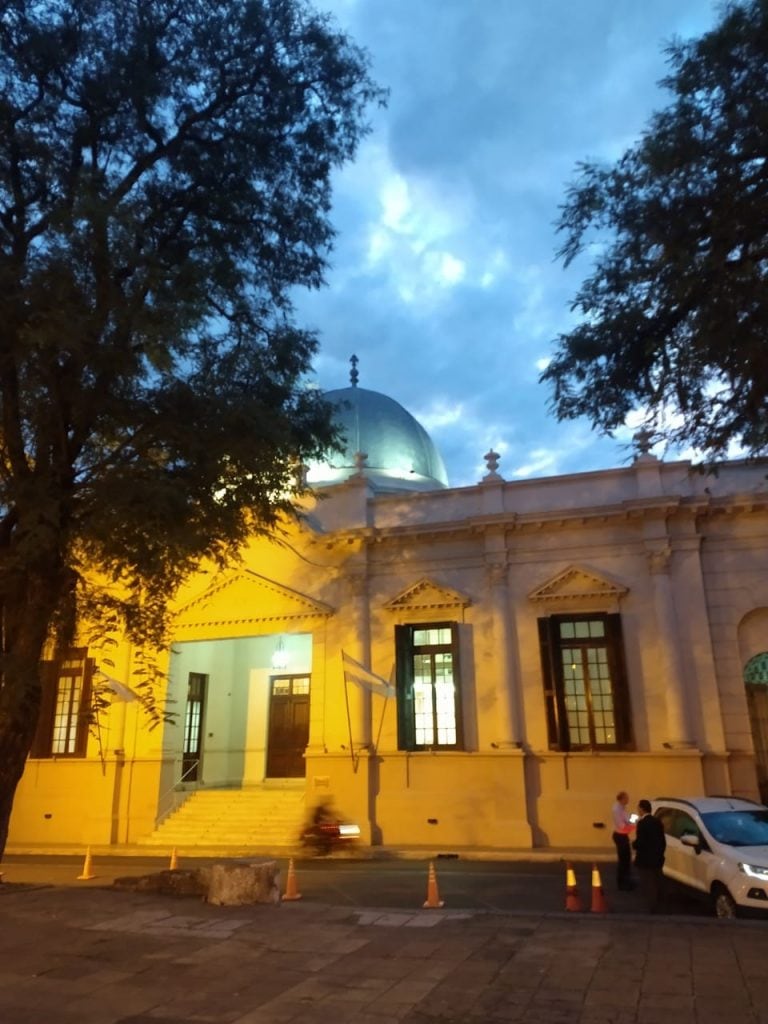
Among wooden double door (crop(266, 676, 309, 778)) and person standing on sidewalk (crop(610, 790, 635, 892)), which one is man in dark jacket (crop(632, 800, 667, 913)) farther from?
wooden double door (crop(266, 676, 309, 778))

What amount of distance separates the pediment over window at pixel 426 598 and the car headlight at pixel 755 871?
32.6 ft

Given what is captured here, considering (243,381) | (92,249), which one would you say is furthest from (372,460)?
(92,249)

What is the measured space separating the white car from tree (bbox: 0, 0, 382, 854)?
24.1ft

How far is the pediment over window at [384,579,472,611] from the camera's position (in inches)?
743

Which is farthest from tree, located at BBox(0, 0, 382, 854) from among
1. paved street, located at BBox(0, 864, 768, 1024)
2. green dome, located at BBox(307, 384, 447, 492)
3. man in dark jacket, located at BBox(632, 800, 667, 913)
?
green dome, located at BBox(307, 384, 447, 492)

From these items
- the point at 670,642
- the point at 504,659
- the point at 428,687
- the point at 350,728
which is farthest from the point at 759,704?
the point at 350,728

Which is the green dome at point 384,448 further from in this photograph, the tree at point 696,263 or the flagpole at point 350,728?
the tree at point 696,263

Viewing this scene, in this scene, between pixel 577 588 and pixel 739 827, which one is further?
pixel 577 588

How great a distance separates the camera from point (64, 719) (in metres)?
21.8

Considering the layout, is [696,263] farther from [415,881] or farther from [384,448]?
[384,448]

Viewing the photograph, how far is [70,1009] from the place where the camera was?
5609 mm

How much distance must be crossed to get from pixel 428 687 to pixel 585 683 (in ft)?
12.1

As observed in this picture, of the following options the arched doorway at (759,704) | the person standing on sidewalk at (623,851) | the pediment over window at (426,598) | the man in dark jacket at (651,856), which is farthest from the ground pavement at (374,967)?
the pediment over window at (426,598)

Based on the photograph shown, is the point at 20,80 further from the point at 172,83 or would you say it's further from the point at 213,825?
the point at 213,825
